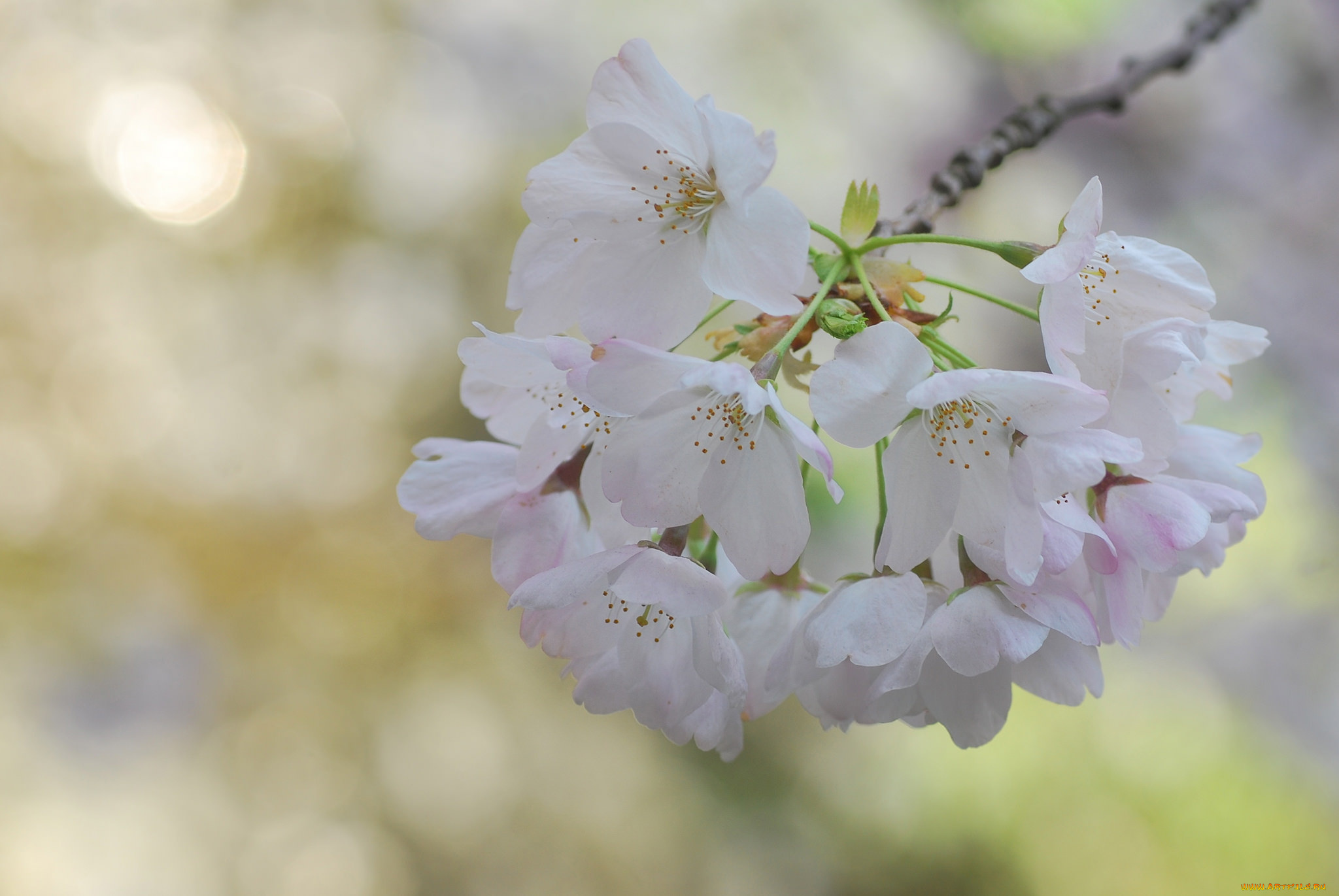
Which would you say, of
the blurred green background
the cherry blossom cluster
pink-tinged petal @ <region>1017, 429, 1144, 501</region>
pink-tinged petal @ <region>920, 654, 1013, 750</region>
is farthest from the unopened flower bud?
the blurred green background

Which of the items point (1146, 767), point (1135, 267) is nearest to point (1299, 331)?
point (1146, 767)

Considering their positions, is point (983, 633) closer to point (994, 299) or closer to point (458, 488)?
point (994, 299)

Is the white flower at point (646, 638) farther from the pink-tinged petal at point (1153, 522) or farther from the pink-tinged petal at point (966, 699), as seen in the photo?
the pink-tinged petal at point (1153, 522)

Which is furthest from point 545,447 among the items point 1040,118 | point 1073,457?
point 1040,118

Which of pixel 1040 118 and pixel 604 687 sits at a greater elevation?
pixel 1040 118

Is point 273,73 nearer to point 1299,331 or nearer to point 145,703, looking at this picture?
point 145,703
